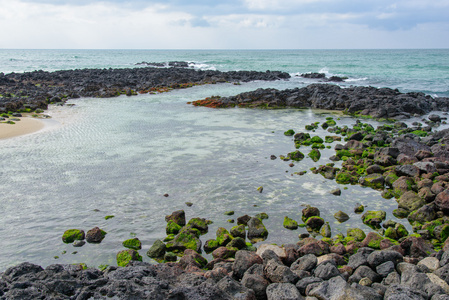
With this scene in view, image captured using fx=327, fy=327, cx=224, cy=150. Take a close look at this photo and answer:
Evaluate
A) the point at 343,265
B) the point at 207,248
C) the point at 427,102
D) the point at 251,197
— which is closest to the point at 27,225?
the point at 207,248

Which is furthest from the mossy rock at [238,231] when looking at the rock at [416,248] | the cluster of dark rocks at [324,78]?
the cluster of dark rocks at [324,78]

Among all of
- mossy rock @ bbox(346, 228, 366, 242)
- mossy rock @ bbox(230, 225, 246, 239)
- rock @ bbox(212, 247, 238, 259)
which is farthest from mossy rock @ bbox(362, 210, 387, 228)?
rock @ bbox(212, 247, 238, 259)

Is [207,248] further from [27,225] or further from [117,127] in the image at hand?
[117,127]

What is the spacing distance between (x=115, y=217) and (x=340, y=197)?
5.51m

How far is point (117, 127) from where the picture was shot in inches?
639

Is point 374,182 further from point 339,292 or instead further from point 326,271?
point 339,292

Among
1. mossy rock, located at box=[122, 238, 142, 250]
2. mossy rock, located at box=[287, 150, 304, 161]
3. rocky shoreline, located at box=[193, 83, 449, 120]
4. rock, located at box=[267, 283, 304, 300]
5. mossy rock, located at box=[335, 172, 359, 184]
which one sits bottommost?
mossy rock, located at box=[122, 238, 142, 250]

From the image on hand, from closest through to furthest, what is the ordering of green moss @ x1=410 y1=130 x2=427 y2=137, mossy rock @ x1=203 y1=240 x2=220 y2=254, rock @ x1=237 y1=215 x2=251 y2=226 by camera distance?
mossy rock @ x1=203 y1=240 x2=220 y2=254, rock @ x1=237 y1=215 x2=251 y2=226, green moss @ x1=410 y1=130 x2=427 y2=137

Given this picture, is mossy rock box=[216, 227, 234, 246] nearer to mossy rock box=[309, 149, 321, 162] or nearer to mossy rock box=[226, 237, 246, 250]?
mossy rock box=[226, 237, 246, 250]

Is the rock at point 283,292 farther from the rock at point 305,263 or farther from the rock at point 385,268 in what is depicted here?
the rock at point 385,268

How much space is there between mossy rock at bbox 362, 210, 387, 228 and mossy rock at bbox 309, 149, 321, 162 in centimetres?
399

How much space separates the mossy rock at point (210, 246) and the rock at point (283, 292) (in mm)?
1829

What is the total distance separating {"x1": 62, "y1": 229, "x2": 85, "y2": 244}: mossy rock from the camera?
20.4 feet

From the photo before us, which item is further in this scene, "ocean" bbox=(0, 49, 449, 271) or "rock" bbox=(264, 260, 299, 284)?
"ocean" bbox=(0, 49, 449, 271)
